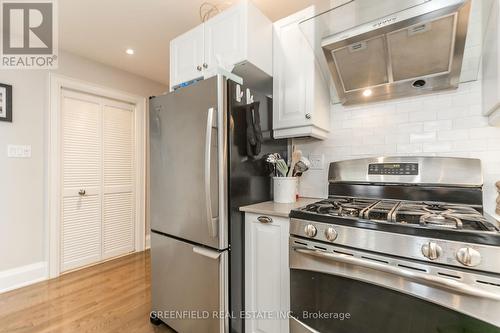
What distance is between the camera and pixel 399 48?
4.34ft

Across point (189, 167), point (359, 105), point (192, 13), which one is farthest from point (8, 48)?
point (359, 105)

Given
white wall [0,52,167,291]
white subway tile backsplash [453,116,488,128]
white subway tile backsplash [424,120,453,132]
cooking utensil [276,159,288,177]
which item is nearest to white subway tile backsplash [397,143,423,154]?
white subway tile backsplash [424,120,453,132]

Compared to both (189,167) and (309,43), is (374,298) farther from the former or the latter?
(309,43)

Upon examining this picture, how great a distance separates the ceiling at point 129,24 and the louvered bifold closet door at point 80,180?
0.62 meters

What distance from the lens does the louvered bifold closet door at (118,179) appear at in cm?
309

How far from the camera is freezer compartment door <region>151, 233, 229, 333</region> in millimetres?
1441

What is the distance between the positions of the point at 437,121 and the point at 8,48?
3620mm

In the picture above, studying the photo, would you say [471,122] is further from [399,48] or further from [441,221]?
[441,221]

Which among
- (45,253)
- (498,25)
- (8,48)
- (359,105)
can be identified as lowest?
(45,253)

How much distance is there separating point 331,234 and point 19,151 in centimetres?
294

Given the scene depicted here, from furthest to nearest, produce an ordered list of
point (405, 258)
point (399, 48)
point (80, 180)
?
point (80, 180), point (399, 48), point (405, 258)

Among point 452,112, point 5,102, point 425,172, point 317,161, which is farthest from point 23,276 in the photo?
point 452,112

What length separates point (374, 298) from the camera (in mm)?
1059

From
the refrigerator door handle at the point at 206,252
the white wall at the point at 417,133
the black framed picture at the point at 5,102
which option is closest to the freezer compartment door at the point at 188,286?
the refrigerator door handle at the point at 206,252
